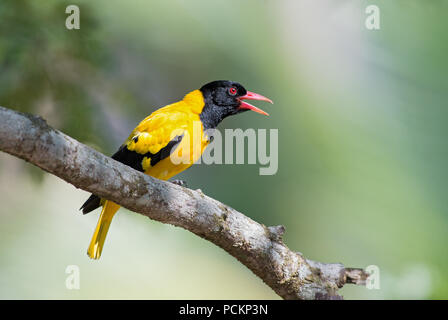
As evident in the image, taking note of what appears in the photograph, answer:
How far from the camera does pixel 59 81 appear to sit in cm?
398

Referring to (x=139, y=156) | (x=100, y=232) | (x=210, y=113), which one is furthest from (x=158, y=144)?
(x=100, y=232)

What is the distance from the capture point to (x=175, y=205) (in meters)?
2.55

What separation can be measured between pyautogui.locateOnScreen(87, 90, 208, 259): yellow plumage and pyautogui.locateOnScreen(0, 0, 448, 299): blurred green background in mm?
685

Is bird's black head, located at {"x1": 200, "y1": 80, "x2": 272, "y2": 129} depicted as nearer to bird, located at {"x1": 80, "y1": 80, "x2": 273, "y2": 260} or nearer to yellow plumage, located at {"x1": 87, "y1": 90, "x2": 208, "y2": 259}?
bird, located at {"x1": 80, "y1": 80, "x2": 273, "y2": 260}

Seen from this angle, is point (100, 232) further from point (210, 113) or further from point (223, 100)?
point (223, 100)

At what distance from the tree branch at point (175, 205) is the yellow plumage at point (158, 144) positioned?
70 cm

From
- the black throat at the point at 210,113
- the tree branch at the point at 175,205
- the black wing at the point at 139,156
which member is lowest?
the tree branch at the point at 175,205

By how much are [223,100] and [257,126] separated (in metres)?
1.84

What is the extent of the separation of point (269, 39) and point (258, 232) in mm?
3567

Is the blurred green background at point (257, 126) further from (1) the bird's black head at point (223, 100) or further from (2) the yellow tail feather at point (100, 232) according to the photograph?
(1) the bird's black head at point (223, 100)

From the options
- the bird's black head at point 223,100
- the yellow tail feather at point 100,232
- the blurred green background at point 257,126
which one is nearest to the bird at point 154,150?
the yellow tail feather at point 100,232

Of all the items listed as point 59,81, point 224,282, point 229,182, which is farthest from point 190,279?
point 59,81

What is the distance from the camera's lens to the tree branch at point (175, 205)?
1.88 meters

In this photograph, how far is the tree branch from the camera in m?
1.88
